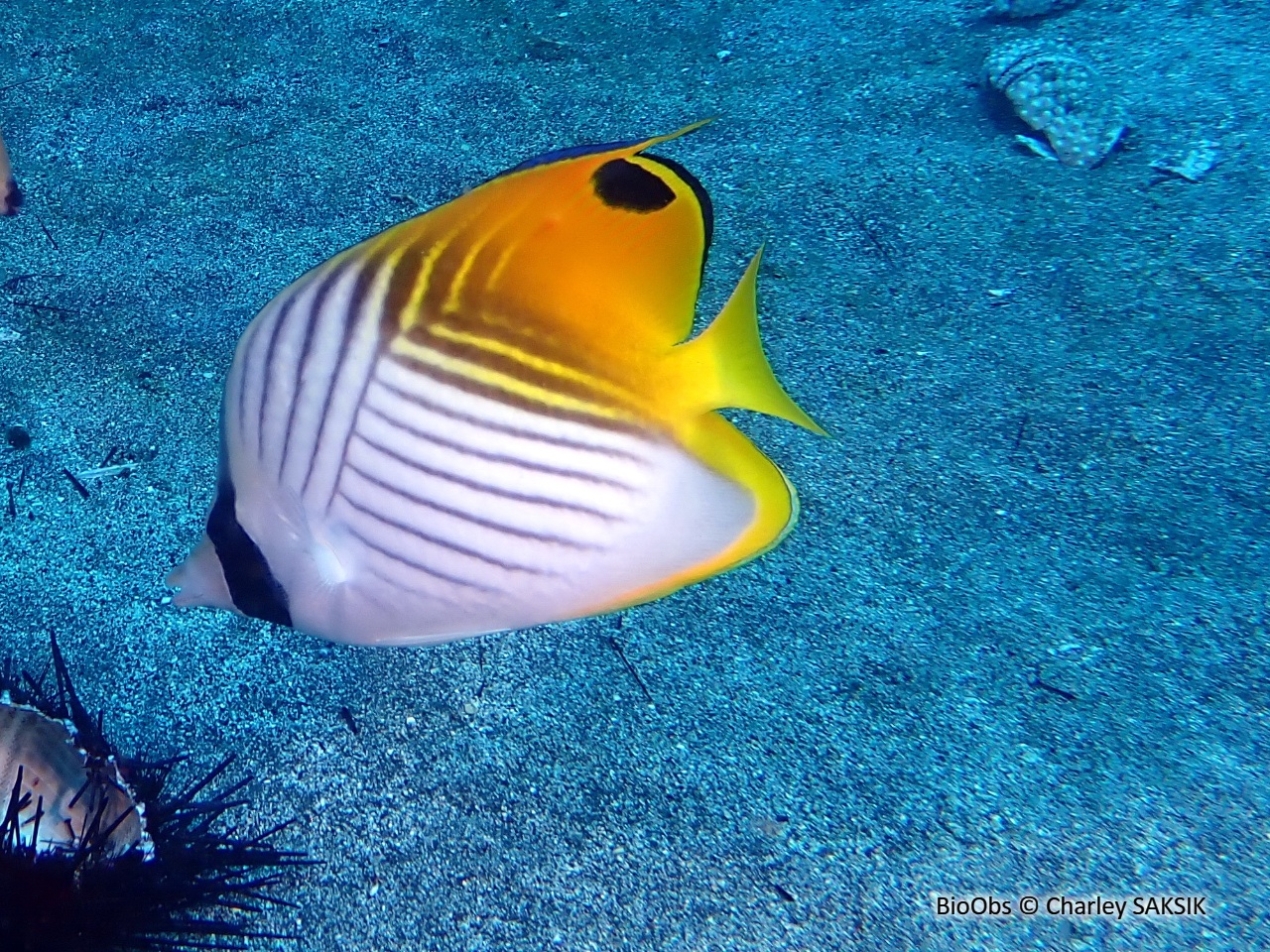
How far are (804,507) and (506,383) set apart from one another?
1.27 metres

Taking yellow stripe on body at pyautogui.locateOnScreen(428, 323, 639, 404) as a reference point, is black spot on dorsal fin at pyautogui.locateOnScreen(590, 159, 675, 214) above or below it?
above

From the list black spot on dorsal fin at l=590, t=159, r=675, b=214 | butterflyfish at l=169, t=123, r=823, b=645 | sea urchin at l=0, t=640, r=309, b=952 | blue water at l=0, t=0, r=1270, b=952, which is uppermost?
black spot on dorsal fin at l=590, t=159, r=675, b=214

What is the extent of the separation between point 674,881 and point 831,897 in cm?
29

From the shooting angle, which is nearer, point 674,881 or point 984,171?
point 674,881

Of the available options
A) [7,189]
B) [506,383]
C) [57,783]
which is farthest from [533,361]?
[7,189]

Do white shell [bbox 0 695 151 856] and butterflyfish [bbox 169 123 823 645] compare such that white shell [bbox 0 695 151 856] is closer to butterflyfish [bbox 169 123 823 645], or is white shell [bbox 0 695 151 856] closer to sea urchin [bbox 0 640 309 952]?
sea urchin [bbox 0 640 309 952]

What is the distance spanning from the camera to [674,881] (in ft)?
5.30

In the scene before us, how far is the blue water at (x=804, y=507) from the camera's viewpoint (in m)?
1.63

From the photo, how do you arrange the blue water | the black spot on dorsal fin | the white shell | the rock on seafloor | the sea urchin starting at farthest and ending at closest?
the rock on seafloor
the blue water
the white shell
the sea urchin
the black spot on dorsal fin

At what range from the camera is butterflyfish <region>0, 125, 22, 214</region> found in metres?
2.29

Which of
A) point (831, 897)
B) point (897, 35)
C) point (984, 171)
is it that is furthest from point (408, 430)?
point (897, 35)

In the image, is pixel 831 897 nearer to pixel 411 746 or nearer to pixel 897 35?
pixel 411 746

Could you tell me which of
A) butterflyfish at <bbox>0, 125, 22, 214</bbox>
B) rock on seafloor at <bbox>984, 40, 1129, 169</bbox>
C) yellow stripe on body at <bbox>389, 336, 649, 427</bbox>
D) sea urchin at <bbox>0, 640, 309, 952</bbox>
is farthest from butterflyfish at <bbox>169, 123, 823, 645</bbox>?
rock on seafloor at <bbox>984, 40, 1129, 169</bbox>

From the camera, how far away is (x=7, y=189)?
7.73 feet
